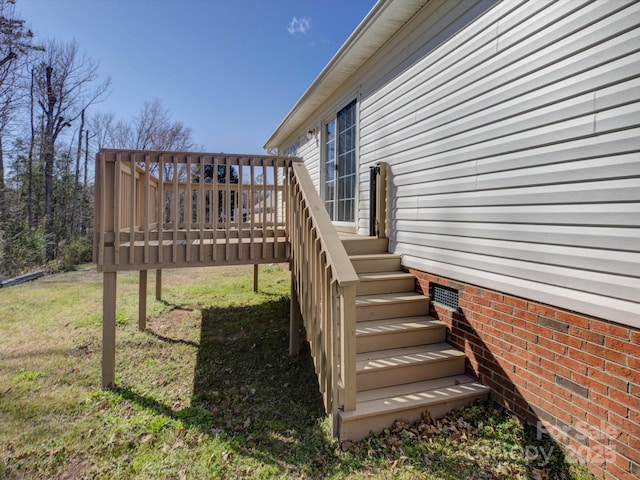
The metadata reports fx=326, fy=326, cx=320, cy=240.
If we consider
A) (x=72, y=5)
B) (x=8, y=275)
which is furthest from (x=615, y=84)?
(x=72, y=5)

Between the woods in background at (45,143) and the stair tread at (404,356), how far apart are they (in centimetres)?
1094

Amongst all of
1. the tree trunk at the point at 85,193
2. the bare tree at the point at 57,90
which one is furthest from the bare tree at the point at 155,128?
the bare tree at the point at 57,90

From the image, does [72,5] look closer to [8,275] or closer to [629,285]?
[8,275]

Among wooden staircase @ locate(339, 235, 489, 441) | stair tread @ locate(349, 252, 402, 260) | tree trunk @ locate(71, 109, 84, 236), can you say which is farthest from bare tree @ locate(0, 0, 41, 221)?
wooden staircase @ locate(339, 235, 489, 441)

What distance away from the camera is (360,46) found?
4.38 metres

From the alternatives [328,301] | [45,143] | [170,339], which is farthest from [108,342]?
[45,143]

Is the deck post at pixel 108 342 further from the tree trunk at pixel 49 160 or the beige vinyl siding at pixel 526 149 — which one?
the tree trunk at pixel 49 160

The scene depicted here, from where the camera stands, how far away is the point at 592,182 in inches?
79.1

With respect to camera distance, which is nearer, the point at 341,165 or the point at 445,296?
the point at 445,296

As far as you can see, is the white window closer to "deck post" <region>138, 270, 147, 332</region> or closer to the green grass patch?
the green grass patch

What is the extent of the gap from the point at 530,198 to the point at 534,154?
317mm

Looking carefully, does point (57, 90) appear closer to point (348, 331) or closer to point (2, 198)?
point (2, 198)

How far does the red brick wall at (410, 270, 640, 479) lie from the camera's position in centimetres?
184

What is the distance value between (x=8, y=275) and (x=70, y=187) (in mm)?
7757
